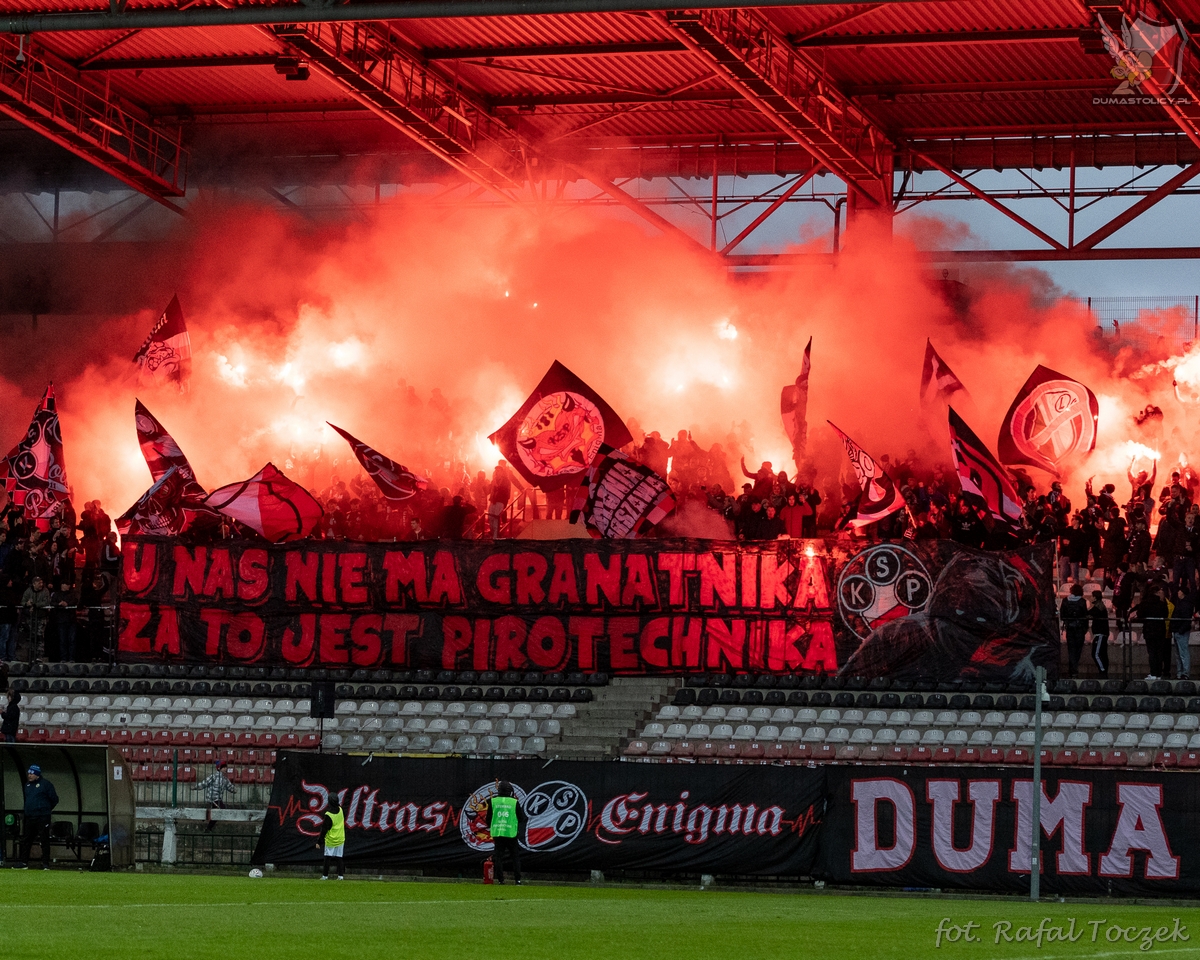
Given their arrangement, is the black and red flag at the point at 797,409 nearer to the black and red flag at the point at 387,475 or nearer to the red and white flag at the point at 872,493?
the red and white flag at the point at 872,493

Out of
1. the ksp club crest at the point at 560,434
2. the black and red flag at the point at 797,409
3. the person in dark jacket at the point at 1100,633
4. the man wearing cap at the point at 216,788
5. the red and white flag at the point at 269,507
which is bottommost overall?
the man wearing cap at the point at 216,788

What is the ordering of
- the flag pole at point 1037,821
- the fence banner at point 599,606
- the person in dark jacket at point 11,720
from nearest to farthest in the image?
the flag pole at point 1037,821 < the fence banner at point 599,606 < the person in dark jacket at point 11,720

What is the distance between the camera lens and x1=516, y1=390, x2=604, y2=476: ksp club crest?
28.7 m

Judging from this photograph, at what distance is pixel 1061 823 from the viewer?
1884cm

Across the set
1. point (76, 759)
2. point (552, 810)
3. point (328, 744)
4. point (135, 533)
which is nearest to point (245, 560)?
point (135, 533)

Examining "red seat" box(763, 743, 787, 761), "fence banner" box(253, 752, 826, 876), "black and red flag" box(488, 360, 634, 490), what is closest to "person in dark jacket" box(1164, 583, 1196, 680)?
"red seat" box(763, 743, 787, 761)

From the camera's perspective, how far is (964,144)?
37719 mm

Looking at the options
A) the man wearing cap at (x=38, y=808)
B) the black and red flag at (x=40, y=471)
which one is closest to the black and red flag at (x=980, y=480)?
the man wearing cap at (x=38, y=808)

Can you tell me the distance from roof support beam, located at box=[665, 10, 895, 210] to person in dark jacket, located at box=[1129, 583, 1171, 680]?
10591 mm

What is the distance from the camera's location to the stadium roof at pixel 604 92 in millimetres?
29922

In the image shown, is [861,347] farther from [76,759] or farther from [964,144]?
[76,759]

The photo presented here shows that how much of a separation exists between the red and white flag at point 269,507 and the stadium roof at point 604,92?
7.21 meters

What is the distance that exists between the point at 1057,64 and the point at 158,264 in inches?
796

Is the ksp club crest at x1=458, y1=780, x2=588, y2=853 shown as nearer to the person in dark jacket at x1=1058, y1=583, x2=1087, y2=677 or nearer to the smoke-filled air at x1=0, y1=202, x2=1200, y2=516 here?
the person in dark jacket at x1=1058, y1=583, x2=1087, y2=677
